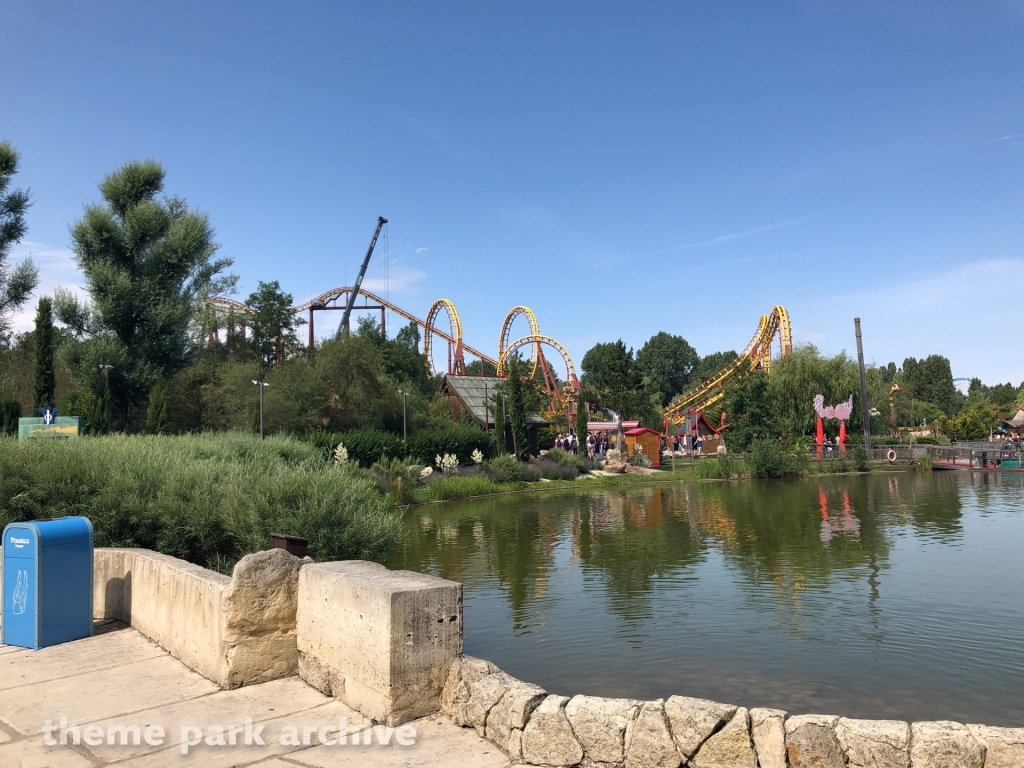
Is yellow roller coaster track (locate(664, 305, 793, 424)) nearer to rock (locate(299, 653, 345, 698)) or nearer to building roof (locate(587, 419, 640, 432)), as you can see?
building roof (locate(587, 419, 640, 432))

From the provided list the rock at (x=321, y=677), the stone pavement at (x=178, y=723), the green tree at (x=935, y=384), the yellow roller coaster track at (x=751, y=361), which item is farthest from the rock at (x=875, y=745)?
the green tree at (x=935, y=384)

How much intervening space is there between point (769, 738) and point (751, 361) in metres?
58.8

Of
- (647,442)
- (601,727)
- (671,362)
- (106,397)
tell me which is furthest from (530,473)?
(671,362)

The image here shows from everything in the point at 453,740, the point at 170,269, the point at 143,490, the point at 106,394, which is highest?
the point at 170,269

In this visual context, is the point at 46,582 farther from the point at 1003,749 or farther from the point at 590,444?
the point at 590,444

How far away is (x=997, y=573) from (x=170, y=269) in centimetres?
3404

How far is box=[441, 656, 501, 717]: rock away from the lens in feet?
15.2

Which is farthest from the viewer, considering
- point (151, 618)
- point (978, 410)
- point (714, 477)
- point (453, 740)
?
point (978, 410)

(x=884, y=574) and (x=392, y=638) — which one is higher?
(x=392, y=638)

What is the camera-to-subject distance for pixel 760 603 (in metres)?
10.2

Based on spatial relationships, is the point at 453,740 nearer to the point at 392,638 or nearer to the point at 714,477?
the point at 392,638

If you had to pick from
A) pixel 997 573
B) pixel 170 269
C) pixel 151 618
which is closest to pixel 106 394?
pixel 170 269

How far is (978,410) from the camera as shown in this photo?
69.0m

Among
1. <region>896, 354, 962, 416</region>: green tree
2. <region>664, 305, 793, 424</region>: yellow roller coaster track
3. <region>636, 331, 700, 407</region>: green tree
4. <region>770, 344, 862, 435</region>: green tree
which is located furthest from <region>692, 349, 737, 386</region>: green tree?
<region>770, 344, 862, 435</region>: green tree
